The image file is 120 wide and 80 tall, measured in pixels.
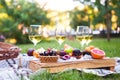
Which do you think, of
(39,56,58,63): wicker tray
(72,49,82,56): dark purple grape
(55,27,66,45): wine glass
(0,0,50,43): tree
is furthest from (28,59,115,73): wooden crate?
(0,0,50,43): tree

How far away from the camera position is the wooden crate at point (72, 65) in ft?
12.7

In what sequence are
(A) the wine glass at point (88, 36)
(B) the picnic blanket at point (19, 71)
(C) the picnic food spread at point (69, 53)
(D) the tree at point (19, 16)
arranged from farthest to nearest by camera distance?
(D) the tree at point (19, 16)
(A) the wine glass at point (88, 36)
(C) the picnic food spread at point (69, 53)
(B) the picnic blanket at point (19, 71)

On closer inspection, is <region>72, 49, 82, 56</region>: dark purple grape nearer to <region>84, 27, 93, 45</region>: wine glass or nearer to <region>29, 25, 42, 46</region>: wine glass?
<region>84, 27, 93, 45</region>: wine glass

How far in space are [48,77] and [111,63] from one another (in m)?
1.01

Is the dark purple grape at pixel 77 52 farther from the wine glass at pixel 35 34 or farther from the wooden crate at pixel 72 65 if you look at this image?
the wine glass at pixel 35 34

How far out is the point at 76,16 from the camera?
21984 millimetres

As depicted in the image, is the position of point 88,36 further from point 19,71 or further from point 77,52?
point 19,71

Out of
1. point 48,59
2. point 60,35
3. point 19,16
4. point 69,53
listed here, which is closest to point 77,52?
point 69,53

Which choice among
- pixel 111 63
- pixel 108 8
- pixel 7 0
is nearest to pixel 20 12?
pixel 7 0

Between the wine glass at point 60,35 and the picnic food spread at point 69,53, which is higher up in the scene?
the wine glass at point 60,35

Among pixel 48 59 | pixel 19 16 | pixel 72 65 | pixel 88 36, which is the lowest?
pixel 72 65

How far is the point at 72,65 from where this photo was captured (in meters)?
4.08

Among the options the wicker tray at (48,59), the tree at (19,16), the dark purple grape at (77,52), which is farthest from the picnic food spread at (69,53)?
the tree at (19,16)

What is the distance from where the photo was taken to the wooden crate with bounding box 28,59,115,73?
388 cm
